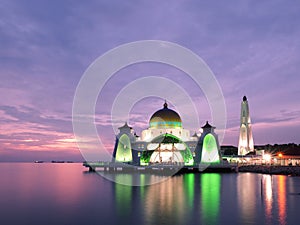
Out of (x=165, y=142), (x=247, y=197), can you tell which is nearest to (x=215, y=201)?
(x=247, y=197)

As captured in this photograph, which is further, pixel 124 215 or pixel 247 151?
pixel 247 151

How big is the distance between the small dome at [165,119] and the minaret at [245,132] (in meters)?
23.5

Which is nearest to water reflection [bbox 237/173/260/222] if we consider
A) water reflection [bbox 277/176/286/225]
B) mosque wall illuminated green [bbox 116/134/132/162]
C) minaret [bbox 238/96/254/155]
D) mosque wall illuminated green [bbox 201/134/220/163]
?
water reflection [bbox 277/176/286/225]

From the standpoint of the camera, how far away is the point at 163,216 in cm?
2539

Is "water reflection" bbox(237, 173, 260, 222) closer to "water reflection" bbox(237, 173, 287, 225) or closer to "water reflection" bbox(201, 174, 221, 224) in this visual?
"water reflection" bbox(237, 173, 287, 225)

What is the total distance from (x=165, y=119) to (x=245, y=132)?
1143 inches

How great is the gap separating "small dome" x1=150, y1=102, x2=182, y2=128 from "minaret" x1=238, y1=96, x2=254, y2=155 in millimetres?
23513

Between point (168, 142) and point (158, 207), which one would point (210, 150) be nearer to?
point (168, 142)

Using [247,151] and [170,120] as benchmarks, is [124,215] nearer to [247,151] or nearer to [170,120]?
[170,120]

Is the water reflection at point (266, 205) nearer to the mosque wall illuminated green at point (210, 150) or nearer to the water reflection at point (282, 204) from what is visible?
the water reflection at point (282, 204)

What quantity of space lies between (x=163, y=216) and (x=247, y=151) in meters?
79.0

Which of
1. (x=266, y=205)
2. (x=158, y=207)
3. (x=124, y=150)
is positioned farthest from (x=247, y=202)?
(x=124, y=150)

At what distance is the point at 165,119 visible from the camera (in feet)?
282

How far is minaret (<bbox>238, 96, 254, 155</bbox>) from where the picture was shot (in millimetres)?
98062
